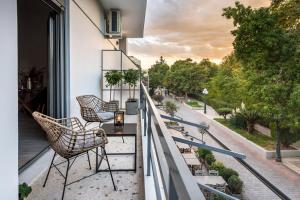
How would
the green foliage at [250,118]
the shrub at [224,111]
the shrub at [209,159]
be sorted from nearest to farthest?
1. the shrub at [209,159]
2. the green foliage at [250,118]
3. the shrub at [224,111]

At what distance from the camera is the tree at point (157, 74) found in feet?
149

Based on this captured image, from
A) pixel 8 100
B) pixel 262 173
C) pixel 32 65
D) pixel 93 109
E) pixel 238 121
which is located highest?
pixel 32 65

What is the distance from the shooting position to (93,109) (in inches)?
145

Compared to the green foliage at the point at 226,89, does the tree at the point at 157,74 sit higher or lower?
higher

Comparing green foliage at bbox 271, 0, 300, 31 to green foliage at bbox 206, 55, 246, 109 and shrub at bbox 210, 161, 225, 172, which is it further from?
green foliage at bbox 206, 55, 246, 109

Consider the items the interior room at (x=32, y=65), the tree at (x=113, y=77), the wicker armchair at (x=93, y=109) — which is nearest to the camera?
the wicker armchair at (x=93, y=109)

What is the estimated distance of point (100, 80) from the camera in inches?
264

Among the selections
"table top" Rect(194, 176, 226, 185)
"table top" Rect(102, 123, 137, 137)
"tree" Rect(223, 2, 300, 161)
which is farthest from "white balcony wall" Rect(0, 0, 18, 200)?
"tree" Rect(223, 2, 300, 161)

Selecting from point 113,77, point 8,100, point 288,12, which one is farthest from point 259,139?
point 8,100

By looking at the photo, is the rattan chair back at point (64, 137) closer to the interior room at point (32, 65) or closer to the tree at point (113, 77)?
the interior room at point (32, 65)

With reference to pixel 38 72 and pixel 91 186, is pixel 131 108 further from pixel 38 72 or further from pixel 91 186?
pixel 91 186

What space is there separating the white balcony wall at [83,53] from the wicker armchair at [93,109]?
168mm

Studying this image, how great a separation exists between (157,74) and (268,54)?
34452 mm

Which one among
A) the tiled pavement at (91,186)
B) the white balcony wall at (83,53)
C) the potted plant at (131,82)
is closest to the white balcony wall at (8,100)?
the tiled pavement at (91,186)
